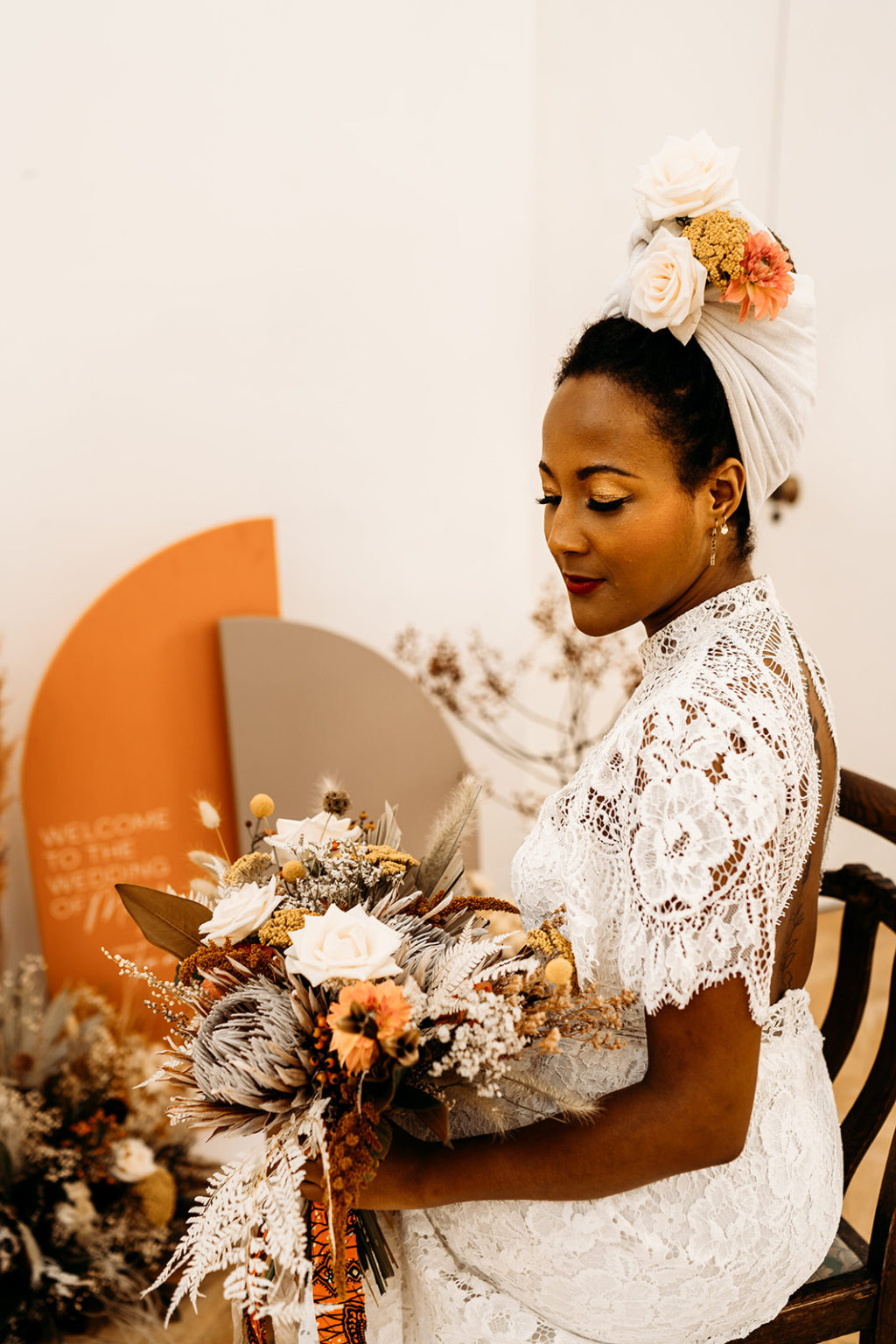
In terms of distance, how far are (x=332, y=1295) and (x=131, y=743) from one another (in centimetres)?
137

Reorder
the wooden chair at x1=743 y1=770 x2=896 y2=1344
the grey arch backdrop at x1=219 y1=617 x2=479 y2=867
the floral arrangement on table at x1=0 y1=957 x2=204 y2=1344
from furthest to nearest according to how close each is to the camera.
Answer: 1. the grey arch backdrop at x1=219 y1=617 x2=479 y2=867
2. the floral arrangement on table at x1=0 y1=957 x2=204 y2=1344
3. the wooden chair at x1=743 y1=770 x2=896 y2=1344

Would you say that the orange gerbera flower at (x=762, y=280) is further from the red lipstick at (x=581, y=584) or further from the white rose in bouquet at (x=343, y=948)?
the white rose in bouquet at (x=343, y=948)

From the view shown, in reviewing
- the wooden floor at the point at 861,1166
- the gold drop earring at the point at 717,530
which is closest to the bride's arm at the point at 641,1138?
the gold drop earring at the point at 717,530

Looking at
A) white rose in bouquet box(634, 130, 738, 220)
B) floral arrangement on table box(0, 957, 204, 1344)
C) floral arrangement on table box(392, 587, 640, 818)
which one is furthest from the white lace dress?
floral arrangement on table box(392, 587, 640, 818)

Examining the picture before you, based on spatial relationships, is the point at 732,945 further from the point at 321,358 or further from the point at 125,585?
the point at 321,358

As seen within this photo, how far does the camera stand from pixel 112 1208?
202 cm

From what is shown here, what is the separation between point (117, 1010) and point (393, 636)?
1134mm

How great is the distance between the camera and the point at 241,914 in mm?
1018

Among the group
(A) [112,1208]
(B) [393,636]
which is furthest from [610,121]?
(A) [112,1208]

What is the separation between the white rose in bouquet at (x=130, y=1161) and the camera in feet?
6.44

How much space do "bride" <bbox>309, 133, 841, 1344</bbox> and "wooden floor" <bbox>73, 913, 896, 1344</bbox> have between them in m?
0.88

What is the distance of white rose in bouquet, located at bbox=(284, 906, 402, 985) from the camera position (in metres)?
0.90

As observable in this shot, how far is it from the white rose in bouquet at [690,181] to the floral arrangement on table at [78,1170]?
179 centimetres

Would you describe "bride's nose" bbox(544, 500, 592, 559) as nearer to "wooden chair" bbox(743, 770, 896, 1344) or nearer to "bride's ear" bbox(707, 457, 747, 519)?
"bride's ear" bbox(707, 457, 747, 519)
